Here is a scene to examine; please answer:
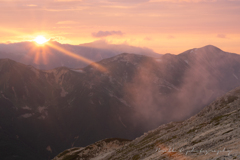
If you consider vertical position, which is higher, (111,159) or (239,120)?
(239,120)

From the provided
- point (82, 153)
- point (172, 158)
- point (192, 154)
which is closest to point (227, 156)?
point (192, 154)

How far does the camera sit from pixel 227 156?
3544 centimetres

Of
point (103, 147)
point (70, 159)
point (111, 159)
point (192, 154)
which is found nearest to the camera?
point (192, 154)

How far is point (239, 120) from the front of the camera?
59.0 m

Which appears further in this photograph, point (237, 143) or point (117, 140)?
point (117, 140)

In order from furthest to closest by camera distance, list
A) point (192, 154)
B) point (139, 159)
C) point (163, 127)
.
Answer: point (163, 127)
point (139, 159)
point (192, 154)

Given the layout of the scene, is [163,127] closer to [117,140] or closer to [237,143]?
[117,140]

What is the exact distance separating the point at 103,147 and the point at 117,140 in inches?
505

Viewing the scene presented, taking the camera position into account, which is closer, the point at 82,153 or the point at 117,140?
the point at 82,153

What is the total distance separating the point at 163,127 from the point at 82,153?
5312cm

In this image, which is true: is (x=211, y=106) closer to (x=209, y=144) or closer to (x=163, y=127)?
(x=163, y=127)

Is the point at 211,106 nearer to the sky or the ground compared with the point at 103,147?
nearer to the sky

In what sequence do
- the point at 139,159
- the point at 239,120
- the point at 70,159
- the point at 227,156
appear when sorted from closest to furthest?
the point at 227,156, the point at 239,120, the point at 139,159, the point at 70,159

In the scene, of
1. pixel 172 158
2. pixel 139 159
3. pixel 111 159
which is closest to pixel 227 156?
pixel 172 158
